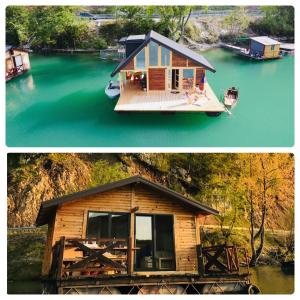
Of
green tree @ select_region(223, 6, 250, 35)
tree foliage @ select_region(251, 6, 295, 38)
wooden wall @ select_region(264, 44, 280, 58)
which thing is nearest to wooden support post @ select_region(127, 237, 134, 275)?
tree foliage @ select_region(251, 6, 295, 38)

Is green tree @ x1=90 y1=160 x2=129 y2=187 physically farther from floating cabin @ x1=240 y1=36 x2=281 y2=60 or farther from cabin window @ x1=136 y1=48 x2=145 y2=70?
floating cabin @ x1=240 y1=36 x2=281 y2=60

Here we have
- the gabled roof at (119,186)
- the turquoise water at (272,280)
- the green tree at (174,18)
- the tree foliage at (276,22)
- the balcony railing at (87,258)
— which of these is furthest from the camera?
the green tree at (174,18)

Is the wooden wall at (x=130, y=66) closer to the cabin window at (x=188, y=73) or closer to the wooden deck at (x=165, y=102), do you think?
the wooden deck at (x=165, y=102)

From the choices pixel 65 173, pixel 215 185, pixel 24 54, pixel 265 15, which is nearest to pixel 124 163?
pixel 65 173

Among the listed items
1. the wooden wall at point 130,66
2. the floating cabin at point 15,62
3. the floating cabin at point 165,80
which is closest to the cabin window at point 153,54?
the floating cabin at point 165,80

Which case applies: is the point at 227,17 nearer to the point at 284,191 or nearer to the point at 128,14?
the point at 128,14

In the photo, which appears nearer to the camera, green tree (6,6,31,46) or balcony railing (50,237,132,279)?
balcony railing (50,237,132,279)
